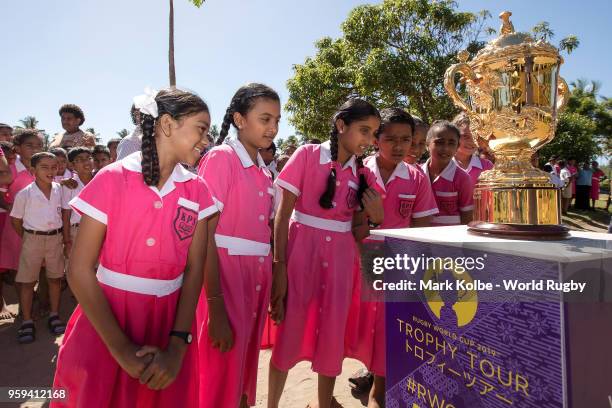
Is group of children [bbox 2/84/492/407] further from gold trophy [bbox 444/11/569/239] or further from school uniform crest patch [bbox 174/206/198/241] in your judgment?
gold trophy [bbox 444/11/569/239]

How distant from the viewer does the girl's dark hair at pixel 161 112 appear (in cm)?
138

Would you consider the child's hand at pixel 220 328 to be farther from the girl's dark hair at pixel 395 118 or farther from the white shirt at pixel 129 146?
the white shirt at pixel 129 146

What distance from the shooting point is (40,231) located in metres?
3.92

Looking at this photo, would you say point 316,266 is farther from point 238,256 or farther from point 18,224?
point 18,224

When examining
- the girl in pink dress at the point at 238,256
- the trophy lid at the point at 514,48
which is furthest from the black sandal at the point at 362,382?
the trophy lid at the point at 514,48

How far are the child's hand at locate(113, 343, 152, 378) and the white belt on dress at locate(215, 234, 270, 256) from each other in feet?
2.04

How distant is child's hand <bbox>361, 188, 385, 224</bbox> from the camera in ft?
6.66

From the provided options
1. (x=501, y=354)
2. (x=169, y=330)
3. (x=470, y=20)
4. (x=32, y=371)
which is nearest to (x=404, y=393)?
(x=501, y=354)

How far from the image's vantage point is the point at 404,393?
144cm

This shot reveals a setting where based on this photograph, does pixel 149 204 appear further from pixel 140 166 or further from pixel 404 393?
pixel 404 393

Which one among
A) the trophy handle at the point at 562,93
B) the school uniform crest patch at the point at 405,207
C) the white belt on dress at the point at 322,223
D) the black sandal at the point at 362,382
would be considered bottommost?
the black sandal at the point at 362,382

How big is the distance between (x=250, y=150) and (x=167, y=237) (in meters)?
0.69

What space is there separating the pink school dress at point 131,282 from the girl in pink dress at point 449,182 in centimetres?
188

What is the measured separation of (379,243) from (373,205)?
26cm
